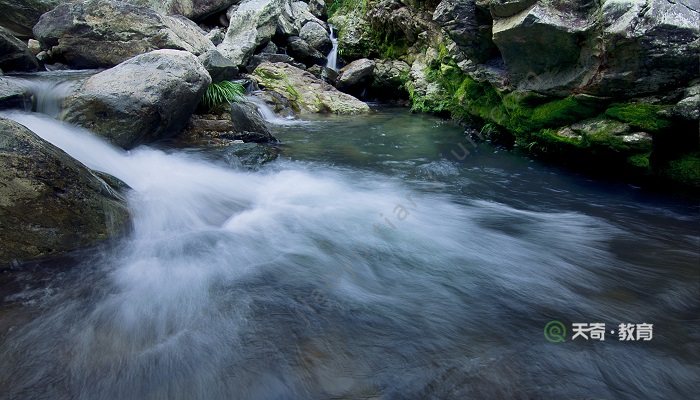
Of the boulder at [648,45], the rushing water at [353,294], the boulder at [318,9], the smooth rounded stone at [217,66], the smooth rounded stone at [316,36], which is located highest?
the boulder at [318,9]

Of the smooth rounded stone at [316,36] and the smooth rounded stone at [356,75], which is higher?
the smooth rounded stone at [316,36]

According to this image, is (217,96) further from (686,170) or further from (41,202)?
(686,170)

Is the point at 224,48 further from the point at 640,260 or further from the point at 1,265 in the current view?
the point at 640,260

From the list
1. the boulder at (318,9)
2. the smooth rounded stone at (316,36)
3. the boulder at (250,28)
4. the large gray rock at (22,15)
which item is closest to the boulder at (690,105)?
the boulder at (250,28)

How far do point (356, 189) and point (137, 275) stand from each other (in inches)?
142

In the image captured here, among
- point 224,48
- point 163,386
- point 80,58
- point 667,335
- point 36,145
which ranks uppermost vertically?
point 224,48

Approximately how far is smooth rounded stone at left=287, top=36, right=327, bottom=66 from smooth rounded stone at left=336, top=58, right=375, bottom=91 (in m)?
2.68

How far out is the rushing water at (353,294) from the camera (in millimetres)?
2488

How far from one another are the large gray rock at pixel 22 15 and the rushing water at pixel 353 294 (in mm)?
10033

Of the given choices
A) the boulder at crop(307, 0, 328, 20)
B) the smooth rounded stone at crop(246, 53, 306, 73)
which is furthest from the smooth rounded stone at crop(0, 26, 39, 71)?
the boulder at crop(307, 0, 328, 20)

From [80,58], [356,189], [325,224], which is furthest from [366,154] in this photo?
[80,58]

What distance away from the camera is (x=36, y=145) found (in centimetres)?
359

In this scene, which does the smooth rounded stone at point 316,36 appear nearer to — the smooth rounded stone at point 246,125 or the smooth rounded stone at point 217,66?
the smooth rounded stone at point 217,66

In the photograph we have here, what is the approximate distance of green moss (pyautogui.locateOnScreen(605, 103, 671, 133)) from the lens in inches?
203
